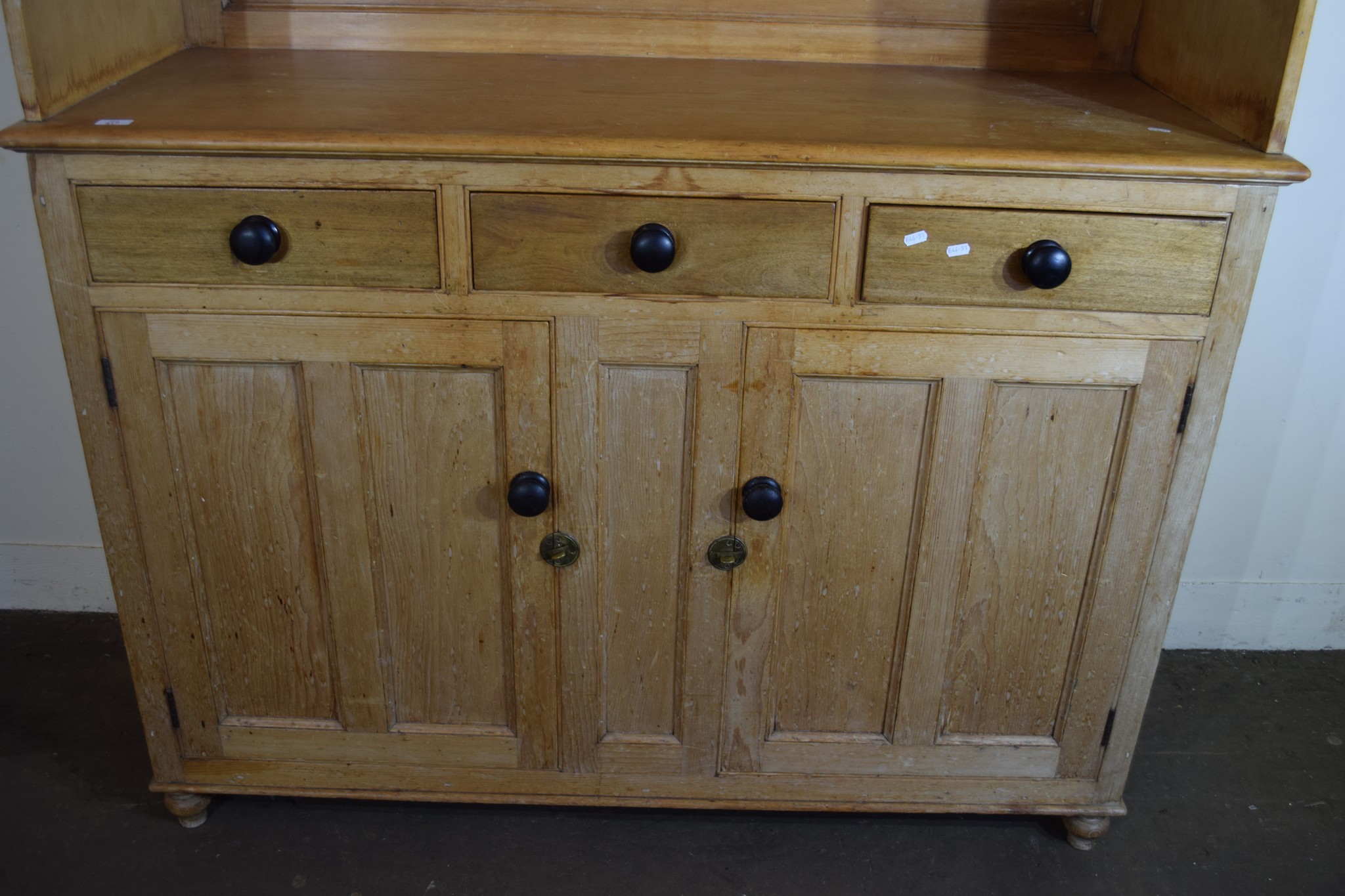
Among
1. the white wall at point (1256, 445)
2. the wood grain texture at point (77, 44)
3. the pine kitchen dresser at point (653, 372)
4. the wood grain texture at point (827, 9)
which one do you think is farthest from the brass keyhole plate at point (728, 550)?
the white wall at point (1256, 445)

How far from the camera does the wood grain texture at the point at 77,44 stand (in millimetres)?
1183

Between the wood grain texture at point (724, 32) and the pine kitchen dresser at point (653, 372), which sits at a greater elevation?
→ the wood grain texture at point (724, 32)

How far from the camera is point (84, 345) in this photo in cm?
127

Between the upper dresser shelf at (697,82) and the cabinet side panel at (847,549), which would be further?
the cabinet side panel at (847,549)

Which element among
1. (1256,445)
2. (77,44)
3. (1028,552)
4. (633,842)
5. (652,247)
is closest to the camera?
(652,247)

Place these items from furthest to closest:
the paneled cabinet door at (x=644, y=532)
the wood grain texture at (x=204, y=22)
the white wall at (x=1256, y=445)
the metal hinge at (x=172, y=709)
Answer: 1. the white wall at (x=1256, y=445)
2. the wood grain texture at (x=204, y=22)
3. the metal hinge at (x=172, y=709)
4. the paneled cabinet door at (x=644, y=532)

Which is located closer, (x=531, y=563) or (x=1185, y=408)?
(x=1185, y=408)

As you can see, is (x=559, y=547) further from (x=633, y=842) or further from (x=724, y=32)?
(x=724, y=32)

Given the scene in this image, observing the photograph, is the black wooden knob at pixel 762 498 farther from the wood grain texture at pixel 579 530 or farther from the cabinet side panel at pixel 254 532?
the cabinet side panel at pixel 254 532

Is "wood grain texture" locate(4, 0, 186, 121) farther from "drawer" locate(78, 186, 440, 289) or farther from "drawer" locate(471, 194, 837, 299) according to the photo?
"drawer" locate(471, 194, 837, 299)

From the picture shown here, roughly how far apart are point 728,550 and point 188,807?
93cm

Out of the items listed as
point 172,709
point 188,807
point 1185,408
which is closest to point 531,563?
point 172,709

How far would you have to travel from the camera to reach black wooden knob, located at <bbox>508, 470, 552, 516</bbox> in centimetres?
132

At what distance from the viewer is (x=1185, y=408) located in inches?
50.9
